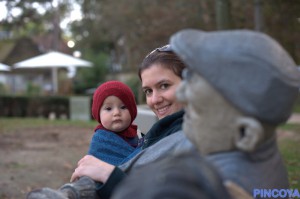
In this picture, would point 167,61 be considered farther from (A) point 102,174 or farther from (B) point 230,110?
(B) point 230,110

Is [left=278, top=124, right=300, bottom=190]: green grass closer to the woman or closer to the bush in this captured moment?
the woman

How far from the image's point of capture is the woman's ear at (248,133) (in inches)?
53.3

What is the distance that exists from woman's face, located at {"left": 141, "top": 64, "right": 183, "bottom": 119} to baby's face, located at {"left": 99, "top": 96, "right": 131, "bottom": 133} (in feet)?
1.43

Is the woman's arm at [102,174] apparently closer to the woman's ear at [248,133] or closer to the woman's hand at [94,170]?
the woman's hand at [94,170]

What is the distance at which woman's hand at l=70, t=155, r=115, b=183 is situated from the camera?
1974 millimetres

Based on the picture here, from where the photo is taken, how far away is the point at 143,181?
1.29 metres

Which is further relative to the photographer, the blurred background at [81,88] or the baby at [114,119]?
the blurred background at [81,88]

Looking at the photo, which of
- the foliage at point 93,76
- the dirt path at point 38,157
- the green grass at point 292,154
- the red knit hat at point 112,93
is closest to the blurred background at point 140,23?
the foliage at point 93,76

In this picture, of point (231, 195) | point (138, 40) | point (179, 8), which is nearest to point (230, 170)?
point (231, 195)

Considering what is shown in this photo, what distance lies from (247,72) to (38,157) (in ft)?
29.4

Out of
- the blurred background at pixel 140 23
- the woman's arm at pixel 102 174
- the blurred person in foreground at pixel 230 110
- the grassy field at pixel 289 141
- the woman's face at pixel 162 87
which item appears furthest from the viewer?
the blurred background at pixel 140 23

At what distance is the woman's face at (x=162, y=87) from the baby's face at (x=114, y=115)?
435 mm

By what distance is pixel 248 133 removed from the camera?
4.49ft

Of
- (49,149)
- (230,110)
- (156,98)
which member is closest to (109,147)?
(156,98)
